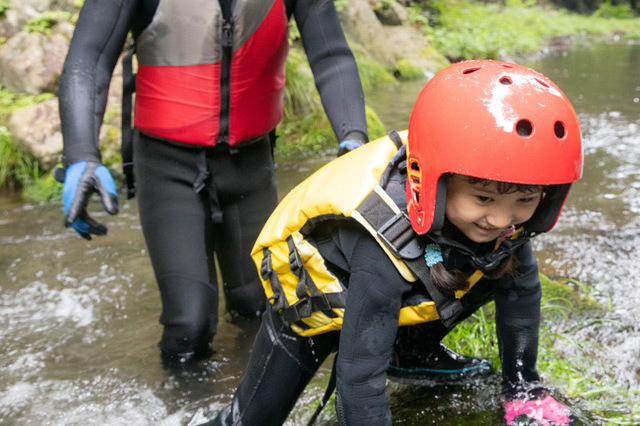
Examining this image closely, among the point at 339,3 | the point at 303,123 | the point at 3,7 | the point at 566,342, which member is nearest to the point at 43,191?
the point at 303,123

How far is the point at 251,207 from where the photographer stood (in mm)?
3168

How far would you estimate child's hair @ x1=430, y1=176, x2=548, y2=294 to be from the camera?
1767mm

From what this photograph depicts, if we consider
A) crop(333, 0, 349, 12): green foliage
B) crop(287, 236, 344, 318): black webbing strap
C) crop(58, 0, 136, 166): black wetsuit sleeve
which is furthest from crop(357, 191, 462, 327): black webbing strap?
crop(333, 0, 349, 12): green foliage

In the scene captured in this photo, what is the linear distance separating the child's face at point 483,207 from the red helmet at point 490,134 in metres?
0.06

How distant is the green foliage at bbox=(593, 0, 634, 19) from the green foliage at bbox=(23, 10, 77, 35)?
92.6ft

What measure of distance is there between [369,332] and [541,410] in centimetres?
79

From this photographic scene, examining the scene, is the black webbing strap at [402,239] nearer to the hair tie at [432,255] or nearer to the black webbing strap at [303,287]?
the hair tie at [432,255]

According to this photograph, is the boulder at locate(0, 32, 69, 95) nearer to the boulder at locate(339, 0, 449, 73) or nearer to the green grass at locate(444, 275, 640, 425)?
the green grass at locate(444, 275, 640, 425)

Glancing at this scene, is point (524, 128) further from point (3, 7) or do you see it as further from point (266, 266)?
point (3, 7)

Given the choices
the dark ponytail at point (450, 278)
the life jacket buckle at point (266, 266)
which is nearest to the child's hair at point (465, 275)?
the dark ponytail at point (450, 278)

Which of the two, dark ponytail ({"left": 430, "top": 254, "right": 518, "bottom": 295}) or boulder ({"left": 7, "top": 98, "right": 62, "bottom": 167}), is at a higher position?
dark ponytail ({"left": 430, "top": 254, "right": 518, "bottom": 295})

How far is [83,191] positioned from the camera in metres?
2.27

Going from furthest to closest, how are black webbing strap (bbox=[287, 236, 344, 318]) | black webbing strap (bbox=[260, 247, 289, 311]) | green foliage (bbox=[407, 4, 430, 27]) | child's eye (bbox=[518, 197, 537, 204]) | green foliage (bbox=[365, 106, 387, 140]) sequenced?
green foliage (bbox=[407, 4, 430, 27])
green foliage (bbox=[365, 106, 387, 140])
black webbing strap (bbox=[260, 247, 289, 311])
black webbing strap (bbox=[287, 236, 344, 318])
child's eye (bbox=[518, 197, 537, 204])

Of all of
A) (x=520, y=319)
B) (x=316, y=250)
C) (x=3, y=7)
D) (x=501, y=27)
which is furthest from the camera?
(x=501, y=27)
